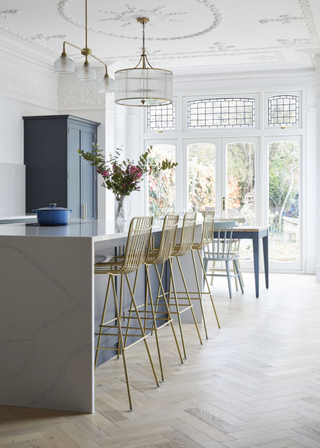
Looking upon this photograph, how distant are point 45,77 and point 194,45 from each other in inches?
88.1

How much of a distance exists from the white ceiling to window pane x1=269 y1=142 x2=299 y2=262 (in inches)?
55.1

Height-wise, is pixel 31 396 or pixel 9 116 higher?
pixel 9 116

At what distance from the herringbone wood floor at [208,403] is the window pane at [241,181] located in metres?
4.01

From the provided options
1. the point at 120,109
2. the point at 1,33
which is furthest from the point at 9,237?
the point at 120,109

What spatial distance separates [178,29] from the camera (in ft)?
20.1

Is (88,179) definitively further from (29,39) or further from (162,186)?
(29,39)

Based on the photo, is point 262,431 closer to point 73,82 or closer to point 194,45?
point 194,45

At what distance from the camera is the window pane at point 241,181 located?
843 centimetres

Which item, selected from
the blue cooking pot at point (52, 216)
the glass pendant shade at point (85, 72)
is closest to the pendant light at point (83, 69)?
the glass pendant shade at point (85, 72)

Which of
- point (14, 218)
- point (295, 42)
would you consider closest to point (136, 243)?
point (14, 218)

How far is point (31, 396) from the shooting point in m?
2.88

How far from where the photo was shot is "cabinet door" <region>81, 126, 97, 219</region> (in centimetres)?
733

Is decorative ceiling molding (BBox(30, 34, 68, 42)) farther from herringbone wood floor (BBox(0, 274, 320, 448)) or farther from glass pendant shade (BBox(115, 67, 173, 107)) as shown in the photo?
herringbone wood floor (BBox(0, 274, 320, 448))

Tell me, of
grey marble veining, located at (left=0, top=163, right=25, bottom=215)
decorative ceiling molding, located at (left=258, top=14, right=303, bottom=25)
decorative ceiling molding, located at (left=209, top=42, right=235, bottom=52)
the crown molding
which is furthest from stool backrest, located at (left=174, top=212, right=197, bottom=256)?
the crown molding
